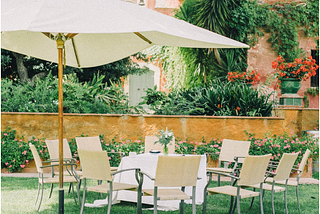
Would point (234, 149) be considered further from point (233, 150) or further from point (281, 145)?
point (281, 145)

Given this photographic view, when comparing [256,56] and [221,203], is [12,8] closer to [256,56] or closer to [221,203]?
[221,203]

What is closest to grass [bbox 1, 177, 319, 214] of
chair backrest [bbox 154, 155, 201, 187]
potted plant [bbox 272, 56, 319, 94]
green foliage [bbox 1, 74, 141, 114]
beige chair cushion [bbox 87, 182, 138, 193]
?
beige chair cushion [bbox 87, 182, 138, 193]

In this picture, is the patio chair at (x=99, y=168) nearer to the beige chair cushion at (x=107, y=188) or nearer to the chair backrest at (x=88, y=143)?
the beige chair cushion at (x=107, y=188)

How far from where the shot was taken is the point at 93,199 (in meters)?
6.42

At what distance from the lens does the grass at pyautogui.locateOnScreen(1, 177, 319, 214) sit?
18.6 ft

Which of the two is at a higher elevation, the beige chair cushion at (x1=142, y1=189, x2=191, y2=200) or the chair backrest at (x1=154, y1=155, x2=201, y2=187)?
the chair backrest at (x1=154, y1=155, x2=201, y2=187)

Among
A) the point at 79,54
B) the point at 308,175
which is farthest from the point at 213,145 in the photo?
the point at 79,54

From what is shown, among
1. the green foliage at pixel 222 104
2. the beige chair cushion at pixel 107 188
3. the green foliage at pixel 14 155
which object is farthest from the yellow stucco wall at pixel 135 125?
the beige chair cushion at pixel 107 188

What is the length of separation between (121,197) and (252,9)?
9575 mm

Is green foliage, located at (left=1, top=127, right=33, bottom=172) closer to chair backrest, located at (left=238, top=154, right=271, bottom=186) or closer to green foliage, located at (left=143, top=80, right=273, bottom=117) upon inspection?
green foliage, located at (left=143, top=80, right=273, bottom=117)

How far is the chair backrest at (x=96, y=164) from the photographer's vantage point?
493 cm

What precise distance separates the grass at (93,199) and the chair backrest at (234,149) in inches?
28.5

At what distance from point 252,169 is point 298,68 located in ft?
17.7

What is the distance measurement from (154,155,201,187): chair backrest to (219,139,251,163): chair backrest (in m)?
2.62
